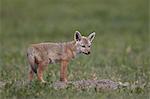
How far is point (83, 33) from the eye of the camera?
26547 millimetres

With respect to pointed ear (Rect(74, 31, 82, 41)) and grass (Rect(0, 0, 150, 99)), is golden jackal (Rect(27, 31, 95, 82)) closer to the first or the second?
pointed ear (Rect(74, 31, 82, 41))

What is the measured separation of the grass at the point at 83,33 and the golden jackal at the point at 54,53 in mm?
332

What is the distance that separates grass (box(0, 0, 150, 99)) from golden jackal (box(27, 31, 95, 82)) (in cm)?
33

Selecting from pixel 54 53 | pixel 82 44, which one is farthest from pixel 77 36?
pixel 54 53

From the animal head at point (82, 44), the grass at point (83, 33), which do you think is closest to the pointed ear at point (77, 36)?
the animal head at point (82, 44)

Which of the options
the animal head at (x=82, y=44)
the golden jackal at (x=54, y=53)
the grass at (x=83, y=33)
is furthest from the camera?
the animal head at (x=82, y=44)

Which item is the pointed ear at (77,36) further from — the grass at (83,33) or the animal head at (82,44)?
the grass at (83,33)

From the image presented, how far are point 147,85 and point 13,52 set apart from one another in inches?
307

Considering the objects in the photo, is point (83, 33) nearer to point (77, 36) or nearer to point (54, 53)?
point (77, 36)

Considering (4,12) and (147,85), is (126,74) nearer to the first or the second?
(147,85)

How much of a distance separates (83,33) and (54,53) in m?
13.7

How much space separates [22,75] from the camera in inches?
574

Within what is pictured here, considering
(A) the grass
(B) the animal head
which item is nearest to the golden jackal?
(B) the animal head

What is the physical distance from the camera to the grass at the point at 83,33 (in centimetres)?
1205
